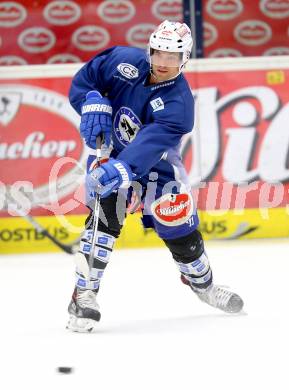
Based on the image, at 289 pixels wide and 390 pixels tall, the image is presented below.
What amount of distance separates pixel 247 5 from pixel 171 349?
3901 mm

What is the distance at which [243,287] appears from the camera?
16.1 ft

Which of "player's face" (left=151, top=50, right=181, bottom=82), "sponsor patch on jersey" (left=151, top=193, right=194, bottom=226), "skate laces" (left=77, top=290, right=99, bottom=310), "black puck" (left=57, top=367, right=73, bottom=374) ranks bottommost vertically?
"skate laces" (left=77, top=290, right=99, bottom=310)

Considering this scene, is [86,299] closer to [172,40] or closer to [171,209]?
[171,209]

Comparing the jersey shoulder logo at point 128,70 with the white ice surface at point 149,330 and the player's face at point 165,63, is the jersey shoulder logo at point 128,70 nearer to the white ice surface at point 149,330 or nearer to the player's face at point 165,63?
the player's face at point 165,63

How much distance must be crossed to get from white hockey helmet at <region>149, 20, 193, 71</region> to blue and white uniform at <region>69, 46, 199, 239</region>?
0.39 ft

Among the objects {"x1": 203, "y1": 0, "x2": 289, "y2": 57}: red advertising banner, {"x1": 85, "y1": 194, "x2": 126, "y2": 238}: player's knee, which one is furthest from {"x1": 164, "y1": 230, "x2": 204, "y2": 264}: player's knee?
{"x1": 203, "y1": 0, "x2": 289, "y2": 57}: red advertising banner

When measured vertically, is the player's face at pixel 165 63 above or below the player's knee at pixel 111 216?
above

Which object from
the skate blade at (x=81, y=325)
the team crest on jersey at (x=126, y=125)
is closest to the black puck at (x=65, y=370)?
the skate blade at (x=81, y=325)

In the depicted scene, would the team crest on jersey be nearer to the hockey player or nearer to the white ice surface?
the hockey player

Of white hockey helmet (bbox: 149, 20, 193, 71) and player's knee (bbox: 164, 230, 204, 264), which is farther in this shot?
player's knee (bbox: 164, 230, 204, 264)

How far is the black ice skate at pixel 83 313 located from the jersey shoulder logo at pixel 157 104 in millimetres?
774

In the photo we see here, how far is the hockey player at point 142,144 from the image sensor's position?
12.3 feet

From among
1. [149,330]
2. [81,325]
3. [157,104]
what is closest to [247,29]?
[157,104]

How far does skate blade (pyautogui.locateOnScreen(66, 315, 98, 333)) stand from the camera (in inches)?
152
